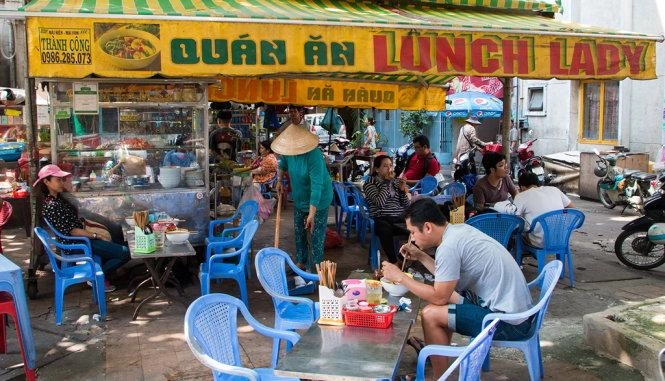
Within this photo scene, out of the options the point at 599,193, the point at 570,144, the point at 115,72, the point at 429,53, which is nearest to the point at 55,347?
the point at 115,72

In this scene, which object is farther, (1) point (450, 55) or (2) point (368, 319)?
(1) point (450, 55)

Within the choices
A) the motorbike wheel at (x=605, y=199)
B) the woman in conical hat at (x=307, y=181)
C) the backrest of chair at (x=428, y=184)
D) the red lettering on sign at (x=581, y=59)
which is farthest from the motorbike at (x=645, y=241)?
the motorbike wheel at (x=605, y=199)

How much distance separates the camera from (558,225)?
6.53 metres

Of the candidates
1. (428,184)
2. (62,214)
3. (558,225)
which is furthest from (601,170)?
(62,214)

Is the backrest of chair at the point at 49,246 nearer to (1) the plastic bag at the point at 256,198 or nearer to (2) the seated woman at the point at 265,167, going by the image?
(1) the plastic bag at the point at 256,198

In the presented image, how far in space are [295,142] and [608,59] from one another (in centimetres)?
315

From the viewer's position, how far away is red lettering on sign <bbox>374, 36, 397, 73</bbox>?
18.6 ft

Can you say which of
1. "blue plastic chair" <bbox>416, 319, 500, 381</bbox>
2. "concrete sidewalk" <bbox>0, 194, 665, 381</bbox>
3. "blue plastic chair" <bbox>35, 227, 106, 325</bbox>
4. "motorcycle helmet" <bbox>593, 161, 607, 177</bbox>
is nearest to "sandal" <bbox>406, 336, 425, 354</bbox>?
"concrete sidewalk" <bbox>0, 194, 665, 381</bbox>

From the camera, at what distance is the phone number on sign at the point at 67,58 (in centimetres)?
499

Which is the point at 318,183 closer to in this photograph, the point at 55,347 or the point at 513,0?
the point at 55,347

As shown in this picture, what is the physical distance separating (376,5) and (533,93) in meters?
12.7

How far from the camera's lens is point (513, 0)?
783 cm

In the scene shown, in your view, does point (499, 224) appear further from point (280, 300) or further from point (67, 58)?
point (67, 58)

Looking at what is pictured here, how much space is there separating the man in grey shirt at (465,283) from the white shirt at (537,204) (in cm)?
275
